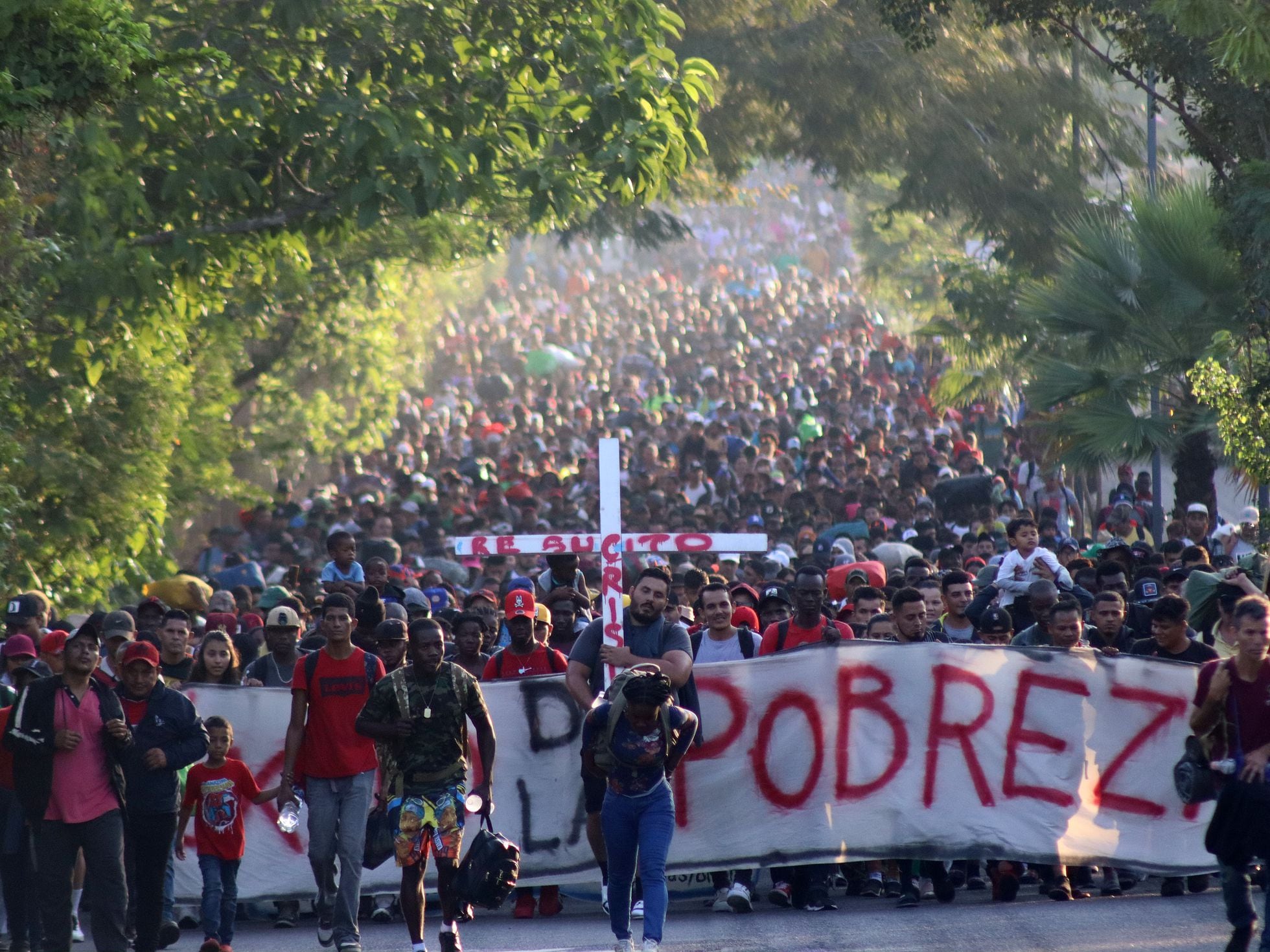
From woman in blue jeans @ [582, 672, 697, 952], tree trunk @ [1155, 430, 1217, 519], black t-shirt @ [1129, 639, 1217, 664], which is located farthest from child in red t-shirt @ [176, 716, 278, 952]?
tree trunk @ [1155, 430, 1217, 519]

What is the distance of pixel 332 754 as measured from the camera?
364 inches

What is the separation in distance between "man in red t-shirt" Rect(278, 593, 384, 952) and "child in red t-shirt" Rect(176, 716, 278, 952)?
1.47 feet

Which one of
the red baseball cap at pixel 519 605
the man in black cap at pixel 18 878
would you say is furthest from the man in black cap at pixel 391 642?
the man in black cap at pixel 18 878

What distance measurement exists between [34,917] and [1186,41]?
1045 cm

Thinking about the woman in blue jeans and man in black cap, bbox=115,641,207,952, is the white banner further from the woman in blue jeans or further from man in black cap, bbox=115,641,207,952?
the woman in blue jeans

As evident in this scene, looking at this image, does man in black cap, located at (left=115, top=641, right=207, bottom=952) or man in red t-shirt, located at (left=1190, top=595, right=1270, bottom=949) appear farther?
man in black cap, located at (left=115, top=641, right=207, bottom=952)

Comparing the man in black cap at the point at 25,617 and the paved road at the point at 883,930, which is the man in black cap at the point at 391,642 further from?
the man in black cap at the point at 25,617

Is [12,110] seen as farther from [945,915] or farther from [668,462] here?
[668,462]

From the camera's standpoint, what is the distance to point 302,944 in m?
9.73

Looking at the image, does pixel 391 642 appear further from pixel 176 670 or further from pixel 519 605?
pixel 176 670

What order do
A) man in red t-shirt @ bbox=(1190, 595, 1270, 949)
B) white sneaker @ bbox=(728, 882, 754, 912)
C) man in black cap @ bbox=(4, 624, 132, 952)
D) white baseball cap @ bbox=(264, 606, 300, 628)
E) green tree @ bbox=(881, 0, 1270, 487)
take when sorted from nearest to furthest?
man in red t-shirt @ bbox=(1190, 595, 1270, 949)
man in black cap @ bbox=(4, 624, 132, 952)
white sneaker @ bbox=(728, 882, 754, 912)
white baseball cap @ bbox=(264, 606, 300, 628)
green tree @ bbox=(881, 0, 1270, 487)

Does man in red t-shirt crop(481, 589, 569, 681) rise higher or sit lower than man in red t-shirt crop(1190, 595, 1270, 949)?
higher

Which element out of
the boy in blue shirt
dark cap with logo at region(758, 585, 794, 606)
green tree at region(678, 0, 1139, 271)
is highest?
green tree at region(678, 0, 1139, 271)

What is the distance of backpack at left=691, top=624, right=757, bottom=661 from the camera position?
422 inches
